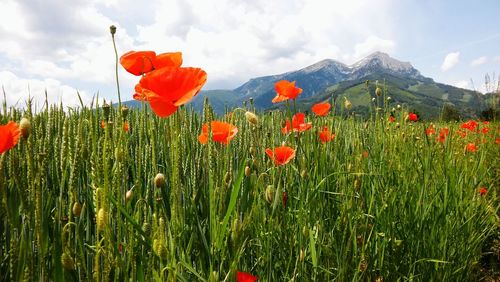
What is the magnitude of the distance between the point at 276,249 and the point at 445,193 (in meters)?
0.91

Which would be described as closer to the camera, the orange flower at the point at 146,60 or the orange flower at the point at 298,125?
the orange flower at the point at 146,60

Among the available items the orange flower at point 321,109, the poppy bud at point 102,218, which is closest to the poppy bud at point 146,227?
the poppy bud at point 102,218

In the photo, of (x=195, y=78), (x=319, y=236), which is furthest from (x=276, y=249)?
(x=195, y=78)

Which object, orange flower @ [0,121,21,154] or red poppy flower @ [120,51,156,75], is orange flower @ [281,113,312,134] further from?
orange flower @ [0,121,21,154]

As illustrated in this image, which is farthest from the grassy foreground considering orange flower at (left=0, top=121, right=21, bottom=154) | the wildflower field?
orange flower at (left=0, top=121, right=21, bottom=154)

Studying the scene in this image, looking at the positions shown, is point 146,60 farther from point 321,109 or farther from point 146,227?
point 321,109

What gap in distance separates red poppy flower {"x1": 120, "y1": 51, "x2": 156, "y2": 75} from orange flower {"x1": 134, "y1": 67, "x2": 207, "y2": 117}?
17 cm

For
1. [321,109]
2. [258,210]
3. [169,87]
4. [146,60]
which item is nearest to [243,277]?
[258,210]

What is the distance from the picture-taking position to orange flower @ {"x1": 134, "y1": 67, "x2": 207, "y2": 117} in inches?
33.6

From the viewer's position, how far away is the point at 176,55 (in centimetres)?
105

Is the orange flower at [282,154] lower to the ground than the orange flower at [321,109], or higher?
lower

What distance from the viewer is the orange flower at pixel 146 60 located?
40.9 inches

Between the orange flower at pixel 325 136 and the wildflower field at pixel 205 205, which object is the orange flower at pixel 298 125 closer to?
the wildflower field at pixel 205 205

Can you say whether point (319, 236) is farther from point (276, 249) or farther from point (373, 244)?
point (373, 244)
